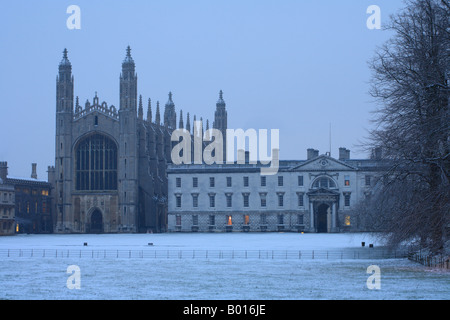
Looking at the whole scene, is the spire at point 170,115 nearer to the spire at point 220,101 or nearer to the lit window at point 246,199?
the spire at point 220,101

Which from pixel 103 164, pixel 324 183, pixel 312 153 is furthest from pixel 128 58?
pixel 324 183

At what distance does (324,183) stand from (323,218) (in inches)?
193

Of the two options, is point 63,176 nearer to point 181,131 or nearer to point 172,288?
point 181,131

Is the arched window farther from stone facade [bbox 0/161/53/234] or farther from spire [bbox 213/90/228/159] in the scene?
spire [bbox 213/90/228/159]

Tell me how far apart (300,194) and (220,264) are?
59.2 meters

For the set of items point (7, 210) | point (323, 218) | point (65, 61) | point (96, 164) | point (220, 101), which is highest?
point (65, 61)

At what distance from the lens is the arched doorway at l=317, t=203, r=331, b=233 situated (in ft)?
315

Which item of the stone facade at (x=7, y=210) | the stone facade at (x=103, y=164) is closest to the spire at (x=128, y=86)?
the stone facade at (x=103, y=164)

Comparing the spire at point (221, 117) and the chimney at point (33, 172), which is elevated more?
the spire at point (221, 117)

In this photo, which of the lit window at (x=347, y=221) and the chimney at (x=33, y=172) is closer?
the lit window at (x=347, y=221)

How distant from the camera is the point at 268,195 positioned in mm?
96812

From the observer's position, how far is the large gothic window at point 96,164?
9888cm

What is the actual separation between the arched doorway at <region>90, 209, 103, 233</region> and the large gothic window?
308 centimetres

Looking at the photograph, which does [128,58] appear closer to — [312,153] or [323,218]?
[312,153]
